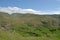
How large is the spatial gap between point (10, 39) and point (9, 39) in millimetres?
628

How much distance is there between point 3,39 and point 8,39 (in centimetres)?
161

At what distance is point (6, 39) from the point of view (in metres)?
47.9

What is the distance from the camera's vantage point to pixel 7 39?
47438 millimetres

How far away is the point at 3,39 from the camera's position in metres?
47.0

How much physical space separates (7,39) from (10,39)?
0.81 meters

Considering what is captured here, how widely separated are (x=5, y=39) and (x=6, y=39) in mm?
315

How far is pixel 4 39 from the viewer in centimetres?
4741

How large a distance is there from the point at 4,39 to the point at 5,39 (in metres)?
0.68

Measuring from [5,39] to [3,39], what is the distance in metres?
1.11

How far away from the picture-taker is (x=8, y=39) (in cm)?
4809

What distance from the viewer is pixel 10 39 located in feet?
156

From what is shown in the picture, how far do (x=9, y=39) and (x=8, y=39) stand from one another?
33 centimetres

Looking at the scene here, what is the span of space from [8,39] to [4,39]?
1209mm
